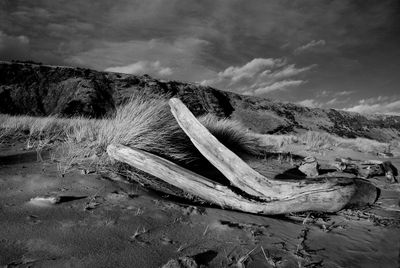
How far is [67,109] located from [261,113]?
23.7 m

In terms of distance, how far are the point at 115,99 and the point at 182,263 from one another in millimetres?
30741

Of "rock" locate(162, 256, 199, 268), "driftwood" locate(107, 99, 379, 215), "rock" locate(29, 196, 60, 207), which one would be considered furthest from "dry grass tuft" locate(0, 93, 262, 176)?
"rock" locate(162, 256, 199, 268)

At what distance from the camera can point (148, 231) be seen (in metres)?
2.04

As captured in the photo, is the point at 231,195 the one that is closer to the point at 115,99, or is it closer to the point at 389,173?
the point at 389,173

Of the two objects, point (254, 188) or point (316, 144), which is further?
point (316, 144)

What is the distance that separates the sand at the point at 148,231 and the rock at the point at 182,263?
70 mm

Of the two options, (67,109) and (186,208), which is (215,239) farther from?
(67,109)

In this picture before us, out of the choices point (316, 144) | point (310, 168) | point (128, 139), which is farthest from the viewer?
point (316, 144)

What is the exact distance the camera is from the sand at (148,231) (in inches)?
66.7

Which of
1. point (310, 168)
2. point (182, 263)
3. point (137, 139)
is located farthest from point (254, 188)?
point (310, 168)

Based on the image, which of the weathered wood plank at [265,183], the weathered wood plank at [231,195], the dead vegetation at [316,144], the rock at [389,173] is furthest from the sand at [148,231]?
the dead vegetation at [316,144]

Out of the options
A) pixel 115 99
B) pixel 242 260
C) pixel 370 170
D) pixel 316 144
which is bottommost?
pixel 242 260

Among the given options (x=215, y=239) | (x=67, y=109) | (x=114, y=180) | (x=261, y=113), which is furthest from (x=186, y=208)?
(x=261, y=113)

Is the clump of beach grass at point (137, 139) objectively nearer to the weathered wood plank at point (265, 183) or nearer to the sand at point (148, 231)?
the sand at point (148, 231)
